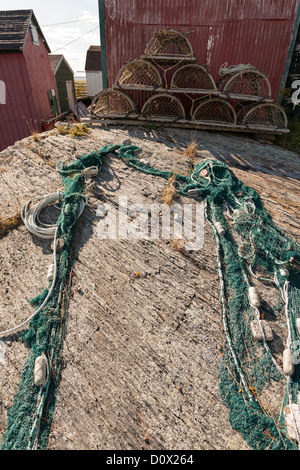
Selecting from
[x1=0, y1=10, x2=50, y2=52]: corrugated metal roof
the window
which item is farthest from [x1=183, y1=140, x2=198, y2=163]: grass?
the window

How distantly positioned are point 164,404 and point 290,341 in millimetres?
1553

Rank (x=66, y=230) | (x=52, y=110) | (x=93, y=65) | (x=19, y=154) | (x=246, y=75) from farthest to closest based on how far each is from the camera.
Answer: (x=93, y=65)
(x=52, y=110)
(x=246, y=75)
(x=19, y=154)
(x=66, y=230)

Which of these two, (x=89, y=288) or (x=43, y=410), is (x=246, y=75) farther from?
(x=43, y=410)

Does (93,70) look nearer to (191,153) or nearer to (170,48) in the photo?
(170,48)

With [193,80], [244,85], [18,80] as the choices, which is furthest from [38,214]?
[18,80]

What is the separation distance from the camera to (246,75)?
286 inches

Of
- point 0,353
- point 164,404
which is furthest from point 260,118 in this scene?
point 0,353

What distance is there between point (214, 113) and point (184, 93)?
1340 millimetres

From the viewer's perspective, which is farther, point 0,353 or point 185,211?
point 185,211

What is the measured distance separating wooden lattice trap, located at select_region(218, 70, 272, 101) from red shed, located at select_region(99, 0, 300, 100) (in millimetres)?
1610

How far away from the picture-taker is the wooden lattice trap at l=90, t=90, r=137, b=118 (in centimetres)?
747

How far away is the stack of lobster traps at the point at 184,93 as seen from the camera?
23.2 ft

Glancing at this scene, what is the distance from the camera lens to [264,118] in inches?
306

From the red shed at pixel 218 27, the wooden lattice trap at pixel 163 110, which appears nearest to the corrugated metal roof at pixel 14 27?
the red shed at pixel 218 27
